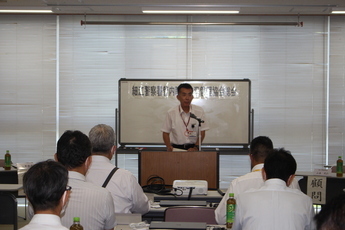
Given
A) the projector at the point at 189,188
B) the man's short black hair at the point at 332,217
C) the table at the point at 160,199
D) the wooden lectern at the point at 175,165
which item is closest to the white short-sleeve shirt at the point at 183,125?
the wooden lectern at the point at 175,165

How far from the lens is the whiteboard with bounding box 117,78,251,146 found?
7.52m

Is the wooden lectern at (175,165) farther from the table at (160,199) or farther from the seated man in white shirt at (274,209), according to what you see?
the seated man in white shirt at (274,209)

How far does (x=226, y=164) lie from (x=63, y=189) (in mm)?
6024

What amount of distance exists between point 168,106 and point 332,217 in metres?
6.45

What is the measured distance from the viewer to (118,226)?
10.1 feet

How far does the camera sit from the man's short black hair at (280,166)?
2850 mm

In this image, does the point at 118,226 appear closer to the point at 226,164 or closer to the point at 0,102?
the point at 226,164

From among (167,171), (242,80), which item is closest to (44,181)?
(167,171)

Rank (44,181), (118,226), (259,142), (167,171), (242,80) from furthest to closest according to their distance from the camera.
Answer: (242,80) → (167,171) → (259,142) → (118,226) → (44,181)

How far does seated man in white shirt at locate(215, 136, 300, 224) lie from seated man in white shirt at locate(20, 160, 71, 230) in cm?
148

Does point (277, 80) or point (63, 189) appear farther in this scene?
point (277, 80)

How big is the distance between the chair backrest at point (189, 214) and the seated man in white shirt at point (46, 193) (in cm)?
145

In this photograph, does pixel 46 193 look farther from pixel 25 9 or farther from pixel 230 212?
pixel 25 9

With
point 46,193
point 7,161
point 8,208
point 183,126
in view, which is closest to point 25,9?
point 7,161
